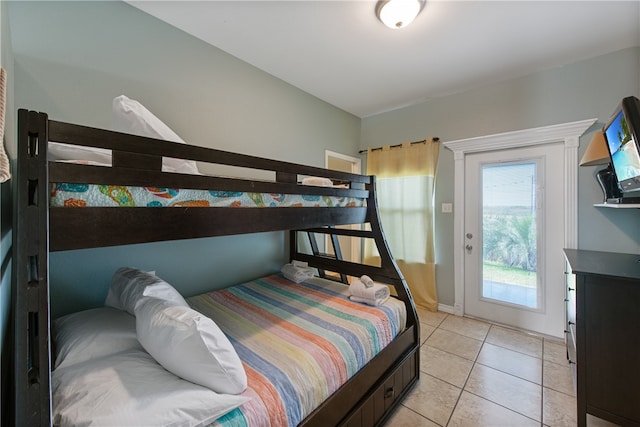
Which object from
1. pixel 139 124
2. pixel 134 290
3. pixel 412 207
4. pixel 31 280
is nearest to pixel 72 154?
pixel 139 124

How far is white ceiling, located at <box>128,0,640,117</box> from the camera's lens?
1.68 metres

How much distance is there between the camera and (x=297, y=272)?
2.27m

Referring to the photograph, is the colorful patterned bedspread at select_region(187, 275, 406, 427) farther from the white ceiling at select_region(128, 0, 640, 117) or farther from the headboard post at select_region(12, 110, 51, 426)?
the white ceiling at select_region(128, 0, 640, 117)

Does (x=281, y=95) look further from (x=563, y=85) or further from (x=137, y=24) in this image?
(x=563, y=85)

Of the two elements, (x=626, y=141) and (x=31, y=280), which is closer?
(x=31, y=280)

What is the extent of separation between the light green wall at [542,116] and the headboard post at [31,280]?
3182mm

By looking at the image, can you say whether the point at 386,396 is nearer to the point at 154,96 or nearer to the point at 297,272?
the point at 297,272

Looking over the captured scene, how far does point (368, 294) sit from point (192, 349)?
46.8 inches

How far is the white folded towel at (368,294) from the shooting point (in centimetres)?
174

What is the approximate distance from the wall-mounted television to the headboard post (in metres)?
2.29

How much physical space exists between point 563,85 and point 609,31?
1.56ft

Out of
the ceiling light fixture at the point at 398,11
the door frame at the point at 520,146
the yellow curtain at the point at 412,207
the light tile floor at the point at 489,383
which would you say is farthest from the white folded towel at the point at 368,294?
the ceiling light fixture at the point at 398,11

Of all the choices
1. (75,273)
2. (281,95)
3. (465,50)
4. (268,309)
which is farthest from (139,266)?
(465,50)

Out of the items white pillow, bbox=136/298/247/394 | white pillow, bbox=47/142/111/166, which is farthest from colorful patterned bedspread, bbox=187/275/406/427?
white pillow, bbox=47/142/111/166
